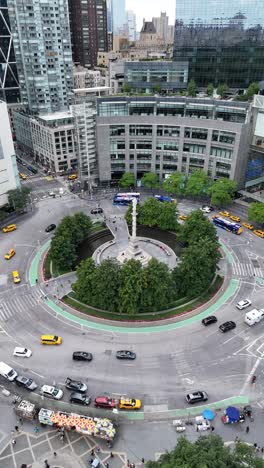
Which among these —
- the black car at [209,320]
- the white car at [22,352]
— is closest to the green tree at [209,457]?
the black car at [209,320]

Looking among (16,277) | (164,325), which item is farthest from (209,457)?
(16,277)

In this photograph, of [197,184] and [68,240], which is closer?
[68,240]

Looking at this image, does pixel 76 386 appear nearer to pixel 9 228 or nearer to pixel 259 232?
pixel 9 228

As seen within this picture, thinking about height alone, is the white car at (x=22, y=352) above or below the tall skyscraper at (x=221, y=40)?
below

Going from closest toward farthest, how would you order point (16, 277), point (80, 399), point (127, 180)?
point (80, 399) < point (16, 277) < point (127, 180)

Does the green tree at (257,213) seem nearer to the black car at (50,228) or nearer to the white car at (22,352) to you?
the black car at (50,228)

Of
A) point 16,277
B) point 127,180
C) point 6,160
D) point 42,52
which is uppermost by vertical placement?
point 42,52
